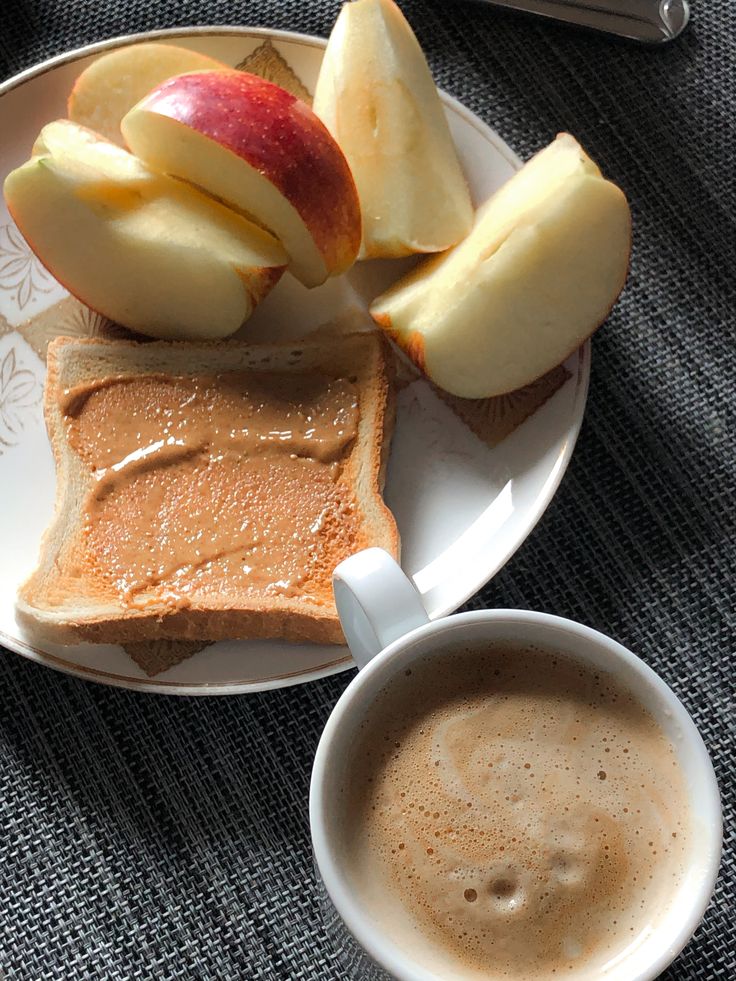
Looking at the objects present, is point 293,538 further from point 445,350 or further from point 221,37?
point 221,37

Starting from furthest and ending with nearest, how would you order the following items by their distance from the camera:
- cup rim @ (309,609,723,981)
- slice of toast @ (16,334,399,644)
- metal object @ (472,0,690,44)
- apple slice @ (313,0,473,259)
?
metal object @ (472,0,690,44)
apple slice @ (313,0,473,259)
slice of toast @ (16,334,399,644)
cup rim @ (309,609,723,981)

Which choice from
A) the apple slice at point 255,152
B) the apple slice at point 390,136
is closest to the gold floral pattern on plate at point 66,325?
the apple slice at point 255,152

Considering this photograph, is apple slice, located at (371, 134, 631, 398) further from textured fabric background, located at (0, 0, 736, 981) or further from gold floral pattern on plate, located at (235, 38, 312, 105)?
gold floral pattern on plate, located at (235, 38, 312, 105)

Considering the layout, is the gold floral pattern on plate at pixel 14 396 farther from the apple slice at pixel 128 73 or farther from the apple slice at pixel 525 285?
the apple slice at pixel 525 285

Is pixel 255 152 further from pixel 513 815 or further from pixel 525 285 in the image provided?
pixel 513 815

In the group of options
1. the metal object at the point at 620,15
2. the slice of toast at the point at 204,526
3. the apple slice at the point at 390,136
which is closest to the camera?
the slice of toast at the point at 204,526

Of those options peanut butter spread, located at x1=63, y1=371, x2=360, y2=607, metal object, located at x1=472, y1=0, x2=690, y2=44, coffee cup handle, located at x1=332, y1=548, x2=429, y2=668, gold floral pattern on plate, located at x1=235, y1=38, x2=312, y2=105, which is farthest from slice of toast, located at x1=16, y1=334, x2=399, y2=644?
metal object, located at x1=472, y1=0, x2=690, y2=44

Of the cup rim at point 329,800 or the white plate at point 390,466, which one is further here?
the white plate at point 390,466
